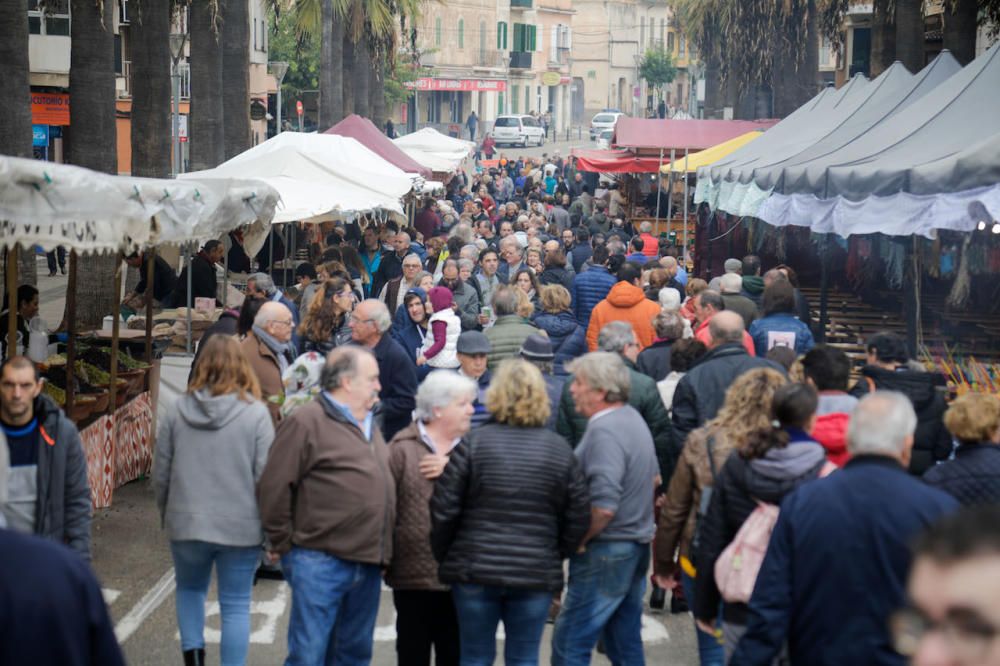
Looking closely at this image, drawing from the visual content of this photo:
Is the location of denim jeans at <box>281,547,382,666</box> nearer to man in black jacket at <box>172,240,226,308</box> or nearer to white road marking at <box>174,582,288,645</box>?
white road marking at <box>174,582,288,645</box>

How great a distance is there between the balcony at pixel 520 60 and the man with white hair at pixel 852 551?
97.7 metres

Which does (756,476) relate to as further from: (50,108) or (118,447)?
(50,108)

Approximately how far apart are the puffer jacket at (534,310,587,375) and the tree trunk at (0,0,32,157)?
583cm

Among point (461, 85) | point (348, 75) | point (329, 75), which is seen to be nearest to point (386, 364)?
point (329, 75)

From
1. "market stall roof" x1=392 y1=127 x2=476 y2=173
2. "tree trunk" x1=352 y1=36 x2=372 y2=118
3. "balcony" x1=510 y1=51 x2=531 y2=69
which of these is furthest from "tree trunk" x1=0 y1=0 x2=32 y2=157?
"balcony" x1=510 y1=51 x2=531 y2=69

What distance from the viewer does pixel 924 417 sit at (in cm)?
739

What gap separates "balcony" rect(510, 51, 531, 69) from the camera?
10050cm

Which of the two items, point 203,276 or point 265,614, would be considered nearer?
point 265,614

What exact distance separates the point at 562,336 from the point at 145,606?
392 centimetres

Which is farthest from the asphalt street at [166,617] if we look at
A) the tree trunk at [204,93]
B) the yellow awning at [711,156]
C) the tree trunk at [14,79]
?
the yellow awning at [711,156]

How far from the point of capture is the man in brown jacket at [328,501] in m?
5.72

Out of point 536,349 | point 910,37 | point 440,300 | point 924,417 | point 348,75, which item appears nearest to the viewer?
point 924,417

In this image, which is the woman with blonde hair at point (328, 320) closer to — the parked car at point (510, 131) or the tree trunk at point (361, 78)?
the tree trunk at point (361, 78)

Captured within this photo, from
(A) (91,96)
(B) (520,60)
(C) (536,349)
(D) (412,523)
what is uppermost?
(B) (520,60)
